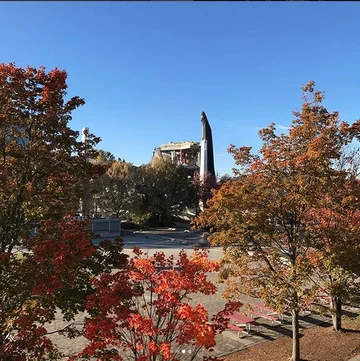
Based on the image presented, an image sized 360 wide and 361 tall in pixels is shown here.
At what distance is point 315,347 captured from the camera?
1048 cm

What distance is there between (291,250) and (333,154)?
273 cm

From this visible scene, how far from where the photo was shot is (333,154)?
8320 mm

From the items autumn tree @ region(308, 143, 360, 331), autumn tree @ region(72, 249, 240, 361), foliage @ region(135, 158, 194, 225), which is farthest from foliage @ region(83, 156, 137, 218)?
autumn tree @ region(72, 249, 240, 361)

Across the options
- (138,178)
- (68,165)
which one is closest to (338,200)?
(68,165)

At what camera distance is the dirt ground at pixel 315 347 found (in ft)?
32.0

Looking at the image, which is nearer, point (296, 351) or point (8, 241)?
point (8, 241)

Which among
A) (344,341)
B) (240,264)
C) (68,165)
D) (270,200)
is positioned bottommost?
(344,341)

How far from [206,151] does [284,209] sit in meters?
41.8

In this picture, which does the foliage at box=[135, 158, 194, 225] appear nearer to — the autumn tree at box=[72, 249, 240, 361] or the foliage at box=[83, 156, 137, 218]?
the foliage at box=[83, 156, 137, 218]

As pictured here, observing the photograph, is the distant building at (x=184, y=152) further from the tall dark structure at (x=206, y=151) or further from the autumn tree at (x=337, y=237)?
the autumn tree at (x=337, y=237)

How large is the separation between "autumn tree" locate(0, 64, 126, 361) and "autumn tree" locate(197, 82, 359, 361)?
350 centimetres

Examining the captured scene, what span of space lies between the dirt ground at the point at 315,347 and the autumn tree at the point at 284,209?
76 centimetres

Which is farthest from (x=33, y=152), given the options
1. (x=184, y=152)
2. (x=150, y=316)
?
(x=184, y=152)

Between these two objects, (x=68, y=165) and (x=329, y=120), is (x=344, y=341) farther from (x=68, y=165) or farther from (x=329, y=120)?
(x=68, y=165)
